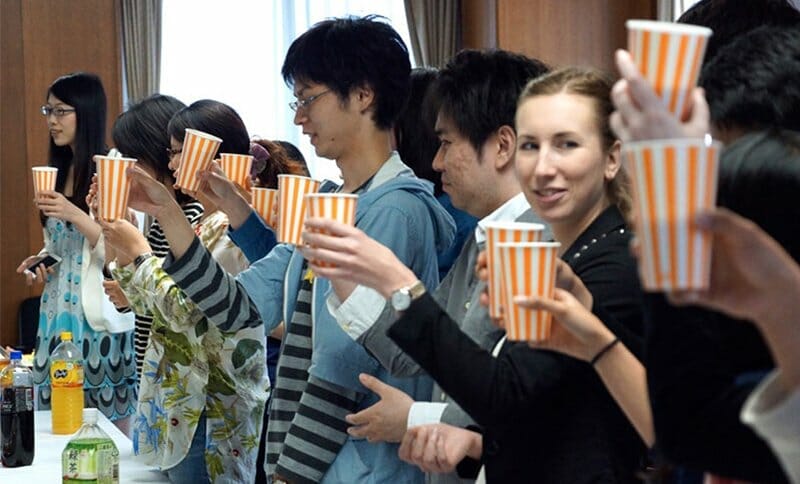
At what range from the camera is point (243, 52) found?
7340 millimetres

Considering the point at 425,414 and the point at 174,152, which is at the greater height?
the point at 174,152

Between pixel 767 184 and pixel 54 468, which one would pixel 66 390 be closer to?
pixel 54 468

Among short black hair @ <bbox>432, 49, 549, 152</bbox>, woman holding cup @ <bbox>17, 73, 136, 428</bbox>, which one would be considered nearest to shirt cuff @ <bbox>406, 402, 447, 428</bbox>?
short black hair @ <bbox>432, 49, 549, 152</bbox>

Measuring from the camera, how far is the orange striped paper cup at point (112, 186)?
2.54m

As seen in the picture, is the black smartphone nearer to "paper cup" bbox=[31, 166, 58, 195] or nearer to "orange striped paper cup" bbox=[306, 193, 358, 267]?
"paper cup" bbox=[31, 166, 58, 195]

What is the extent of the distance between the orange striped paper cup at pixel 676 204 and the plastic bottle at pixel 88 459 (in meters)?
1.54

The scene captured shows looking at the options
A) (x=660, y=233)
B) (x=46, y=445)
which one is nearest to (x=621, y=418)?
(x=660, y=233)

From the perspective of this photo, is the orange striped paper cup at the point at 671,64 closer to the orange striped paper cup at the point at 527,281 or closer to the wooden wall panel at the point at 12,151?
the orange striped paper cup at the point at 527,281

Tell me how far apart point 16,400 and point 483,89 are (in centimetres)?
137

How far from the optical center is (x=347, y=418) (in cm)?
192

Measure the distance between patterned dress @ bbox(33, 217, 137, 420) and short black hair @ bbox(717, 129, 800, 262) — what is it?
10.9ft

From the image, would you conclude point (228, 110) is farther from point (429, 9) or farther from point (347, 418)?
point (429, 9)

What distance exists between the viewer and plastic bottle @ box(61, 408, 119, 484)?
215 centimetres

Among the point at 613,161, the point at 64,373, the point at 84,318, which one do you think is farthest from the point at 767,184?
the point at 84,318
